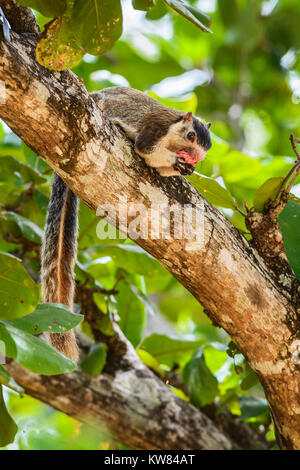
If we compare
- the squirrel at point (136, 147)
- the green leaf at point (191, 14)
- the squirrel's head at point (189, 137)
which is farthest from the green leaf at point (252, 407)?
the green leaf at point (191, 14)

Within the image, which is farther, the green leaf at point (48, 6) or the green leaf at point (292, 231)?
the green leaf at point (292, 231)

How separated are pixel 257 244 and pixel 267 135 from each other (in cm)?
383

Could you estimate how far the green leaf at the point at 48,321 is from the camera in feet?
4.36

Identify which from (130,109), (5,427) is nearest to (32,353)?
(5,427)

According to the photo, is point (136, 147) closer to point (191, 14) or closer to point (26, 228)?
point (191, 14)

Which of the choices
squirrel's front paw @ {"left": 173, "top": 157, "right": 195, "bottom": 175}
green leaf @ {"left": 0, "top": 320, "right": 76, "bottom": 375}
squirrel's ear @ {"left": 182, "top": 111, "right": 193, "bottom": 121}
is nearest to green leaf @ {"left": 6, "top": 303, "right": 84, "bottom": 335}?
green leaf @ {"left": 0, "top": 320, "right": 76, "bottom": 375}

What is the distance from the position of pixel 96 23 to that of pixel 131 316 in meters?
1.42

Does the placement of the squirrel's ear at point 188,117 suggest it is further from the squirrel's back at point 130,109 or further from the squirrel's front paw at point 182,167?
the squirrel's front paw at point 182,167

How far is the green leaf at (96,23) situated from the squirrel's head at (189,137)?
1.88 feet

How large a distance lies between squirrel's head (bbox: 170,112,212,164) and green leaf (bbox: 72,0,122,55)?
574 mm

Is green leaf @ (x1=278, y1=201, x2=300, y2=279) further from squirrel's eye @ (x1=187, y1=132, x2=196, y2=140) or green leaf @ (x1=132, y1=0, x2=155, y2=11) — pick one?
green leaf @ (x1=132, y1=0, x2=155, y2=11)

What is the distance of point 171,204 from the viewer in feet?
5.17

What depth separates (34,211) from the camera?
2.54 meters
